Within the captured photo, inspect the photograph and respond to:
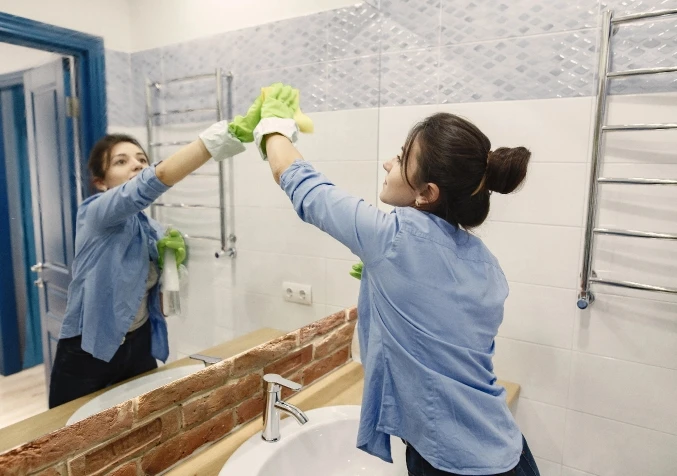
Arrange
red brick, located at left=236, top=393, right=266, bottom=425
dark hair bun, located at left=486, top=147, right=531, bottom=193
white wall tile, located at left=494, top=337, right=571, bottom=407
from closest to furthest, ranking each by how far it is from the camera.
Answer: dark hair bun, located at left=486, top=147, right=531, bottom=193
red brick, located at left=236, top=393, right=266, bottom=425
white wall tile, located at left=494, top=337, right=571, bottom=407

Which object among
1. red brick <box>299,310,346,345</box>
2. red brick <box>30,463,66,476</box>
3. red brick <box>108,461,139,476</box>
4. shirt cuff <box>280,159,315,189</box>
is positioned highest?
shirt cuff <box>280,159,315,189</box>

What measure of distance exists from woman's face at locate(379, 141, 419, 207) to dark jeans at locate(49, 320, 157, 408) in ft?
1.99

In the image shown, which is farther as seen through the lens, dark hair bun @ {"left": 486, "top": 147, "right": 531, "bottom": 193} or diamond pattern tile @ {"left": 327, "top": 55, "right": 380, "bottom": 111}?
diamond pattern tile @ {"left": 327, "top": 55, "right": 380, "bottom": 111}

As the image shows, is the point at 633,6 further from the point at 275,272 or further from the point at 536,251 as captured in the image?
the point at 275,272

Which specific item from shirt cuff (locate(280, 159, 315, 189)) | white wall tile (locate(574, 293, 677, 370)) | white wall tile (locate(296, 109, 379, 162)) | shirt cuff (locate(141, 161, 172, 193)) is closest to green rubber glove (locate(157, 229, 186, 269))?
shirt cuff (locate(141, 161, 172, 193))

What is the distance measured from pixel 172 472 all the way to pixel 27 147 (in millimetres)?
716

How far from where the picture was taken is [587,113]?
1.32m

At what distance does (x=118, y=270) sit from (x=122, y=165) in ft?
0.71

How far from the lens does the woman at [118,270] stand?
2.98 ft

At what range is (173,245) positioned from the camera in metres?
1.11

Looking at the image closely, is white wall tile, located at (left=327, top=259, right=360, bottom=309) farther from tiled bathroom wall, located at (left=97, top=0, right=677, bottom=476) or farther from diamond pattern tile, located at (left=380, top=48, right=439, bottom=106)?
diamond pattern tile, located at (left=380, top=48, right=439, bottom=106)

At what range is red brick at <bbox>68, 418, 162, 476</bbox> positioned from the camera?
0.87m

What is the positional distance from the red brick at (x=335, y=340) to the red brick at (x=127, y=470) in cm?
65

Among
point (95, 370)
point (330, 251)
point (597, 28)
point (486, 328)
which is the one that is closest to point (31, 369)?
point (95, 370)
